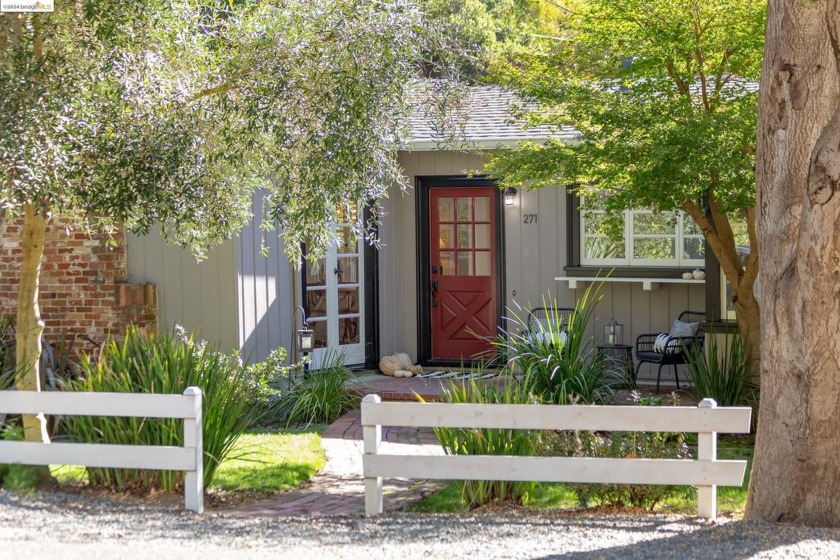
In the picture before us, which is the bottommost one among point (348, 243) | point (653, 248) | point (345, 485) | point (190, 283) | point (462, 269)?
point (345, 485)

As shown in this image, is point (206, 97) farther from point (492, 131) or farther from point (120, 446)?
point (492, 131)

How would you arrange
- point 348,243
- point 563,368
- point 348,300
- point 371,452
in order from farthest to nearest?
point 348,300 < point 348,243 < point 563,368 < point 371,452

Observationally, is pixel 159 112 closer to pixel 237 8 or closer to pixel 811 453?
pixel 237 8

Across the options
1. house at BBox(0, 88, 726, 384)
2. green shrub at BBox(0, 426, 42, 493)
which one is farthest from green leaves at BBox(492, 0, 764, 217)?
green shrub at BBox(0, 426, 42, 493)

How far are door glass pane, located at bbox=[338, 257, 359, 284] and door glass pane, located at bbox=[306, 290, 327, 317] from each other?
371 mm

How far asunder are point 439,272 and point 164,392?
259 inches

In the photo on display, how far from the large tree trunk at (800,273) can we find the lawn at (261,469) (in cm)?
333

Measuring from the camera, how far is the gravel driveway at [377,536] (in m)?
5.25

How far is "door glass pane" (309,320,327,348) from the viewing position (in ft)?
40.0

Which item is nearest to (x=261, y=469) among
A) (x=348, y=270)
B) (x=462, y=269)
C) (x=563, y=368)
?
(x=563, y=368)

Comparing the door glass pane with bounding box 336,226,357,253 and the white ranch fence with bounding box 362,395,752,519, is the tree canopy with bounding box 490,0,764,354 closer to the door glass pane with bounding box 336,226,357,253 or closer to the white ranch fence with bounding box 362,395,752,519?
the white ranch fence with bounding box 362,395,752,519

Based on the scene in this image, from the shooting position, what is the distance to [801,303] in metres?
5.94

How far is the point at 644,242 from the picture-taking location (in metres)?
12.6

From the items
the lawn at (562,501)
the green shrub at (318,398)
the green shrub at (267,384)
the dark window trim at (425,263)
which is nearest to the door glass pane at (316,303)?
the green shrub at (318,398)
